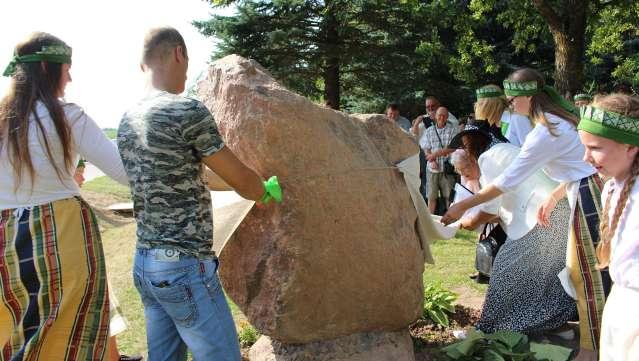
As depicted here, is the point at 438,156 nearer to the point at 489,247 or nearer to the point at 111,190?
the point at 489,247

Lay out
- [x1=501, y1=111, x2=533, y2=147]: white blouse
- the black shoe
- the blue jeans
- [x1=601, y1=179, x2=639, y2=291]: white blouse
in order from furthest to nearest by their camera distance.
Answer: [x1=501, y1=111, x2=533, y2=147]: white blouse, the black shoe, the blue jeans, [x1=601, y1=179, x2=639, y2=291]: white blouse

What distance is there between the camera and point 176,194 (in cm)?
212

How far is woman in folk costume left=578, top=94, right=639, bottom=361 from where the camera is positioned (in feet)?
6.55

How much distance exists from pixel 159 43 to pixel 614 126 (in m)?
1.79

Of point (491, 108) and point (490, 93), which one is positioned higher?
point (490, 93)

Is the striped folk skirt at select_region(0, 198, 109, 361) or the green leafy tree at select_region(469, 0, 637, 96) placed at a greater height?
the green leafy tree at select_region(469, 0, 637, 96)

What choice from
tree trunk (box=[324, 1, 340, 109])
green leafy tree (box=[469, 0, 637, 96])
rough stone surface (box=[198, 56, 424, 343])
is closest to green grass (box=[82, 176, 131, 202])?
tree trunk (box=[324, 1, 340, 109])

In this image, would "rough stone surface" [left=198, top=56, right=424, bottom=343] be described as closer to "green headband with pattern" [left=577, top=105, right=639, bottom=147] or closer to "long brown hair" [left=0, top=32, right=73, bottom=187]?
"long brown hair" [left=0, top=32, right=73, bottom=187]

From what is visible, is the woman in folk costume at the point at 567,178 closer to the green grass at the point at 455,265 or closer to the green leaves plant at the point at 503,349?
the green leaves plant at the point at 503,349

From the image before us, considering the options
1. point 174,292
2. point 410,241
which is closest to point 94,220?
point 174,292

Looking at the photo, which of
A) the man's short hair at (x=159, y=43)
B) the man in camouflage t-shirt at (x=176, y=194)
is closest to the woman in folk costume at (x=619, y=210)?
the man in camouflage t-shirt at (x=176, y=194)

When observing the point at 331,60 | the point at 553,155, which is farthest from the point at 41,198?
the point at 331,60

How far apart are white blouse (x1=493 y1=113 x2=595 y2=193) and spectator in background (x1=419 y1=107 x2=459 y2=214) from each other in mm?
4171

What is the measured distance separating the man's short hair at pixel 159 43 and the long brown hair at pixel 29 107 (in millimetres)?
511
